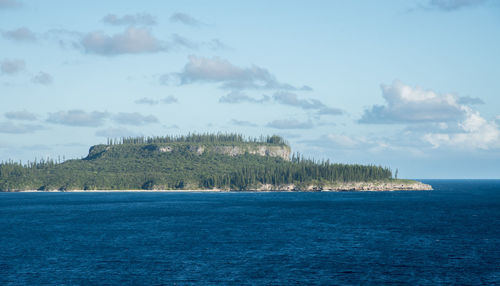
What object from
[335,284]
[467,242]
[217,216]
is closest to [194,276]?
[335,284]

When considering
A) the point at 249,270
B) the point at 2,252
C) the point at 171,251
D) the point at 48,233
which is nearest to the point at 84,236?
the point at 48,233

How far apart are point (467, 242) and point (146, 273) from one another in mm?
67942

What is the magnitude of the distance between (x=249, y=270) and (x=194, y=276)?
8983mm

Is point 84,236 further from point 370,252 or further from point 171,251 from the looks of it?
point 370,252

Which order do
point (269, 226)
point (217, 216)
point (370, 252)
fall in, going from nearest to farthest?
point (370, 252), point (269, 226), point (217, 216)

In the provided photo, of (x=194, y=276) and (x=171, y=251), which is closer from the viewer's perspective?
(x=194, y=276)

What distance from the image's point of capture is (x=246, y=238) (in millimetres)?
113500

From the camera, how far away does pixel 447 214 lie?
171 metres

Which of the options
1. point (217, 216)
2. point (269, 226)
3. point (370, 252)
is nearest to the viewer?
point (370, 252)

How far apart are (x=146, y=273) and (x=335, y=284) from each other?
28015 millimetres

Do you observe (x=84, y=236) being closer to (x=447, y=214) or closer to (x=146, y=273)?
(x=146, y=273)

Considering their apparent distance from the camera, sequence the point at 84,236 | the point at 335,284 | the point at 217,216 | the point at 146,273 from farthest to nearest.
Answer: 1. the point at 217,216
2. the point at 84,236
3. the point at 146,273
4. the point at 335,284

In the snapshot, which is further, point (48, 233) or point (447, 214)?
point (447, 214)

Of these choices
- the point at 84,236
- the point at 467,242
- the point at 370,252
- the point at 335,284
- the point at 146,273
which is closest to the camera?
the point at 335,284
